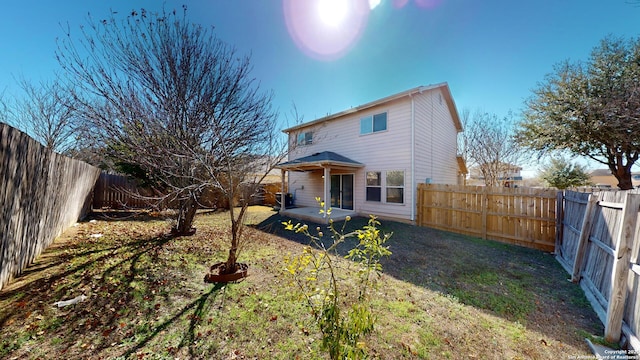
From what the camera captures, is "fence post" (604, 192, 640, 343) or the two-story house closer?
"fence post" (604, 192, 640, 343)

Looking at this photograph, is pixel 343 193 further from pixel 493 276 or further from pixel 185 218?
pixel 493 276

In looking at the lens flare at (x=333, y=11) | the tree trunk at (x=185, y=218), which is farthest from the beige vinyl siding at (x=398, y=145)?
the tree trunk at (x=185, y=218)

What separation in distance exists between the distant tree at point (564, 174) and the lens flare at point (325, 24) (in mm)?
20647

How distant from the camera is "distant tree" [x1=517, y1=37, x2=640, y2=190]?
862cm

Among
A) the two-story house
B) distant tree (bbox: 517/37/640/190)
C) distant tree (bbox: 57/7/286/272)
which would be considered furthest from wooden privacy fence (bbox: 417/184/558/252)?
distant tree (bbox: 57/7/286/272)

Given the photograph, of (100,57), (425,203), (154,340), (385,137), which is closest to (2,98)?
(100,57)

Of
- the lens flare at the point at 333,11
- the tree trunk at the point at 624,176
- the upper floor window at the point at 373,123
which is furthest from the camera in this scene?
the tree trunk at the point at 624,176

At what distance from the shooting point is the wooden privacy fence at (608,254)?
2504 millimetres

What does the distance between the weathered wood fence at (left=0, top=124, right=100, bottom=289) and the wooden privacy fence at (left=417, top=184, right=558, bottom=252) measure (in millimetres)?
10425

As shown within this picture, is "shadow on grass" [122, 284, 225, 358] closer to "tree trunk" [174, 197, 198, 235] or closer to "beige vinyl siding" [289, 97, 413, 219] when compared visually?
"tree trunk" [174, 197, 198, 235]

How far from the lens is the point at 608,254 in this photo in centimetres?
322

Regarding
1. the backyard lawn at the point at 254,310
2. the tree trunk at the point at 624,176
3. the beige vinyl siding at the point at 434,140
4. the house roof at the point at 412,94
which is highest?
the house roof at the point at 412,94

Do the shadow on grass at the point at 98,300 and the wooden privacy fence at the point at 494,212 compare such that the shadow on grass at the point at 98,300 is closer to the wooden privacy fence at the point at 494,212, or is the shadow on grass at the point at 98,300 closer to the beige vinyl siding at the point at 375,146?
the beige vinyl siding at the point at 375,146

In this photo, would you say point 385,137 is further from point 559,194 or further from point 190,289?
point 190,289
